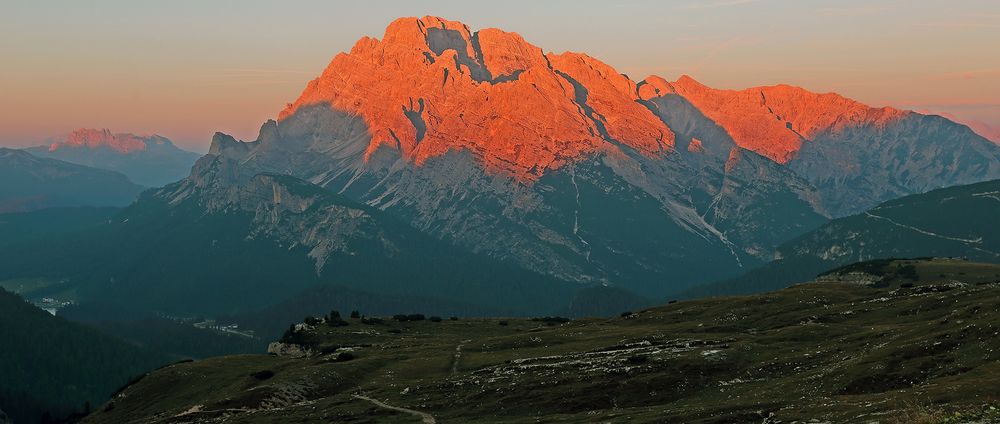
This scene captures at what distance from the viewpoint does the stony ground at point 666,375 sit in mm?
89188

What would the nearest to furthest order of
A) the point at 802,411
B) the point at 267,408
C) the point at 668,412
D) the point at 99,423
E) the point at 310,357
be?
the point at 802,411
the point at 668,412
the point at 267,408
the point at 99,423
the point at 310,357

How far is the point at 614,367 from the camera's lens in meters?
130

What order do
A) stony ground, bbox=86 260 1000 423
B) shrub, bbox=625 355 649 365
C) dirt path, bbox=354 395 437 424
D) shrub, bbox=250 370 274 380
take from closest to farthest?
1. stony ground, bbox=86 260 1000 423
2. dirt path, bbox=354 395 437 424
3. shrub, bbox=625 355 649 365
4. shrub, bbox=250 370 274 380

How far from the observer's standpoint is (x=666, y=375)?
121 m

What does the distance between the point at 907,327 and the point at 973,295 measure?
25.1m

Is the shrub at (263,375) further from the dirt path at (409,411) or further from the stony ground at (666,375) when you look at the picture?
the dirt path at (409,411)

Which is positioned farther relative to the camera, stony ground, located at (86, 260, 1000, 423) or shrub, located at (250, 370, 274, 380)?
shrub, located at (250, 370, 274, 380)

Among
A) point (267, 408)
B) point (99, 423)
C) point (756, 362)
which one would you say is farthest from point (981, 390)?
point (99, 423)

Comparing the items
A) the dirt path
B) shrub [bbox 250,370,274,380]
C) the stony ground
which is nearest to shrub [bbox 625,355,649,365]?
the stony ground

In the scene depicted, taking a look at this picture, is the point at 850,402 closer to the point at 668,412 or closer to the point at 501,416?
the point at 668,412

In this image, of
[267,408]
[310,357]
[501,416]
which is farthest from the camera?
[310,357]

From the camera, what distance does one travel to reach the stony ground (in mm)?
89188

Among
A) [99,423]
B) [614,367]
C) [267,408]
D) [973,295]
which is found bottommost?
[99,423]

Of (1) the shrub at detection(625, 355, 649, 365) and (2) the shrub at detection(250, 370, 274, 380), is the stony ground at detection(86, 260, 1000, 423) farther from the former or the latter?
(1) the shrub at detection(625, 355, 649, 365)
